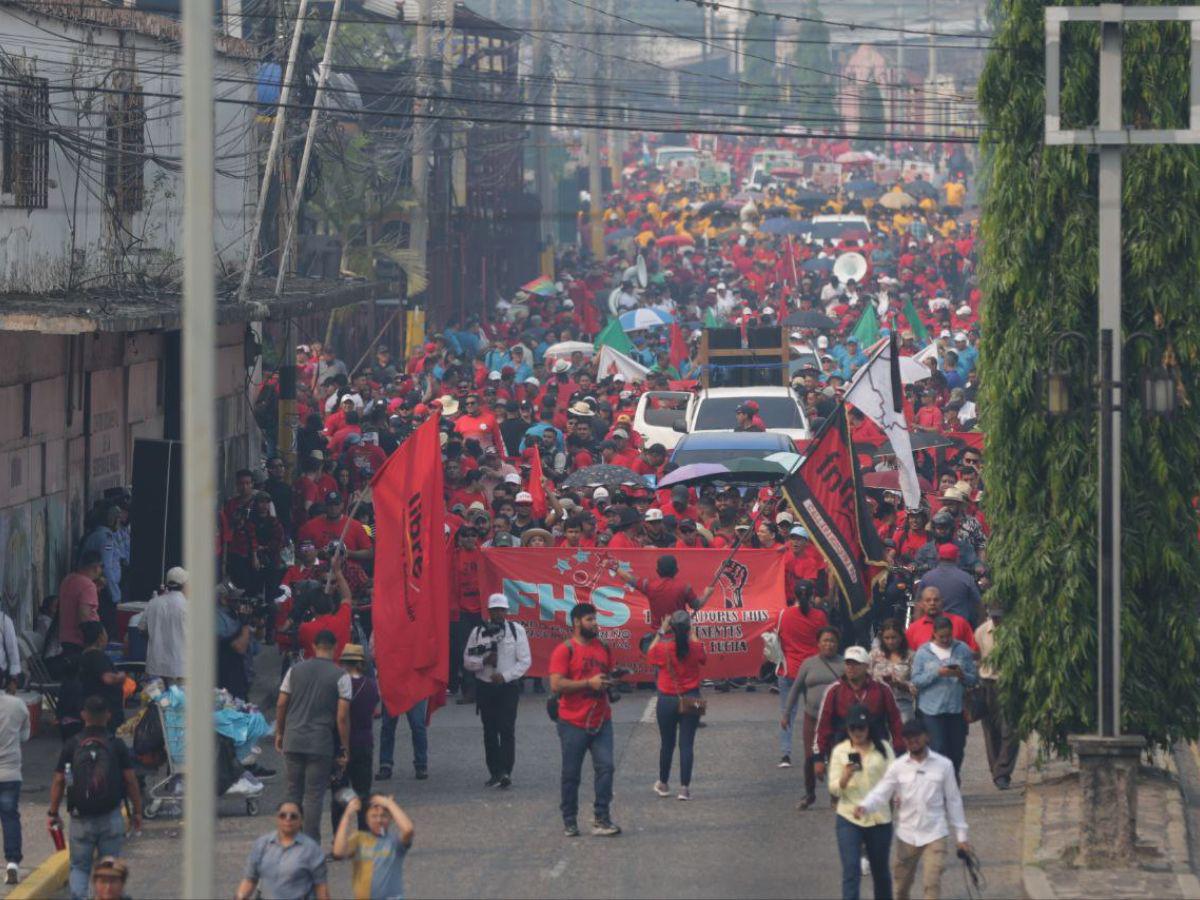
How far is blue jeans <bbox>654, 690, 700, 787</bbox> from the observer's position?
15.2 meters

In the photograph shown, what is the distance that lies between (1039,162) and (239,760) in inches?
259

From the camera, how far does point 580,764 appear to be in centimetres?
1433

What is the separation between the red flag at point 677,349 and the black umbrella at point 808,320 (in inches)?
77.6

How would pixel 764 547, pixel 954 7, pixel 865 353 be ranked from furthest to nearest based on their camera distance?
pixel 954 7 → pixel 865 353 → pixel 764 547

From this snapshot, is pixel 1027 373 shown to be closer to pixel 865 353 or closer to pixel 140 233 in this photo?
pixel 140 233

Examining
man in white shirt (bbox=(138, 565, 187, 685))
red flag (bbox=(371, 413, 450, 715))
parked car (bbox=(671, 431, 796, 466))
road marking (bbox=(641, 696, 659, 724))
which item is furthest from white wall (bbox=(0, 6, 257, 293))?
road marking (bbox=(641, 696, 659, 724))

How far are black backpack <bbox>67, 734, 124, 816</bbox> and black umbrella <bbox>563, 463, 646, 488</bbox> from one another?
10.9 m

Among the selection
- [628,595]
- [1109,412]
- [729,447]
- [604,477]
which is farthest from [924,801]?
[729,447]

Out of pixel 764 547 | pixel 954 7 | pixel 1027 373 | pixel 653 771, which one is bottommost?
pixel 653 771

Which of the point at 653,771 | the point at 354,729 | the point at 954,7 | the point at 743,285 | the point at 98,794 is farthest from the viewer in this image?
the point at 954,7

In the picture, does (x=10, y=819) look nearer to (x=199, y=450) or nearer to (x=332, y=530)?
(x=199, y=450)

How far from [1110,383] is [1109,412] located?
173 millimetres

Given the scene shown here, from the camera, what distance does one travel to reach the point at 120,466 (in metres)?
23.3

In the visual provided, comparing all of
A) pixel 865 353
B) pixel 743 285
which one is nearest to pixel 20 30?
pixel 865 353
